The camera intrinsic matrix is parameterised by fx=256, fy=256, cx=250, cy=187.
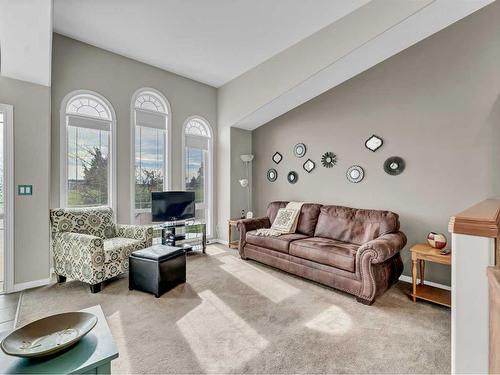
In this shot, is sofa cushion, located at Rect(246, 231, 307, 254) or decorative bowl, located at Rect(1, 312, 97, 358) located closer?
decorative bowl, located at Rect(1, 312, 97, 358)

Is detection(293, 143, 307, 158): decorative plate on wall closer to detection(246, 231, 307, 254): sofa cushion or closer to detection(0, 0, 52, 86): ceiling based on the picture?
detection(246, 231, 307, 254): sofa cushion

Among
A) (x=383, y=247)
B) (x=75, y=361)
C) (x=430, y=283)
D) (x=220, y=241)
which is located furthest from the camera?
(x=220, y=241)

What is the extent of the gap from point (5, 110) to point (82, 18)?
1403 mm

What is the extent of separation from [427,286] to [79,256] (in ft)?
13.3

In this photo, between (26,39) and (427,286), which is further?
(427,286)

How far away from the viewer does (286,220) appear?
13.7ft

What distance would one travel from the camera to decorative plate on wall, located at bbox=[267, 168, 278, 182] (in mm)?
4969

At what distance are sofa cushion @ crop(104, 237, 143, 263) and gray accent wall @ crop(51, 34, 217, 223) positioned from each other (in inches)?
27.7

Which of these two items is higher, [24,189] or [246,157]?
[246,157]

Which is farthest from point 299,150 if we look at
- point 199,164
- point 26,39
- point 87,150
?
point 26,39

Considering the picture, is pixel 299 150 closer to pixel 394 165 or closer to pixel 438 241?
pixel 394 165

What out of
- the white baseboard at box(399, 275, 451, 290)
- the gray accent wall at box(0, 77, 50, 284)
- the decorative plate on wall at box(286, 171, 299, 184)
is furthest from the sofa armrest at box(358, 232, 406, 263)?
the gray accent wall at box(0, 77, 50, 284)

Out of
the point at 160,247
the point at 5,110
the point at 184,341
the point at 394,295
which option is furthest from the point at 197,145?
the point at 394,295

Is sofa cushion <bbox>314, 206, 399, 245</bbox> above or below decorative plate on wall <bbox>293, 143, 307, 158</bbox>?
below
